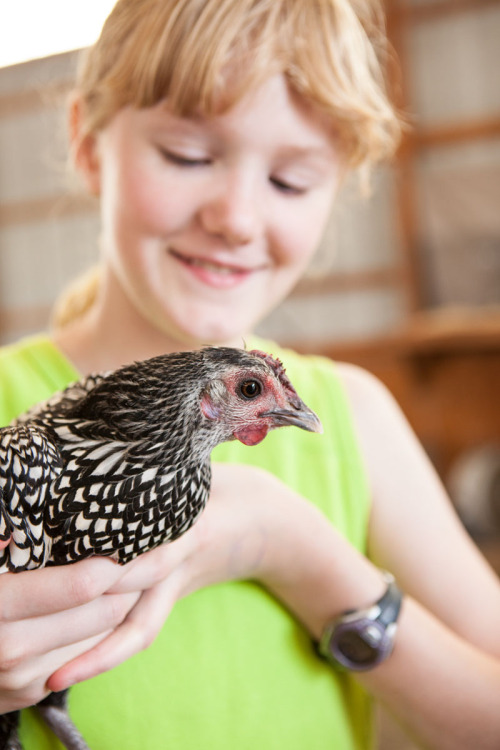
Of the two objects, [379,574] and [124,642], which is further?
[379,574]

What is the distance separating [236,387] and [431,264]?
5042 mm

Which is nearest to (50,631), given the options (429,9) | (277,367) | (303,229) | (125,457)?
(125,457)

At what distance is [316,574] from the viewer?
0.75 meters

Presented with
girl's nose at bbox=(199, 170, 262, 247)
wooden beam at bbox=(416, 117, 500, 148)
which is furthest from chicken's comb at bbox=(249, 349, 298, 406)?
wooden beam at bbox=(416, 117, 500, 148)

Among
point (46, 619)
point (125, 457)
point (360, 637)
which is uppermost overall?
point (125, 457)

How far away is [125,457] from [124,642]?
155 millimetres

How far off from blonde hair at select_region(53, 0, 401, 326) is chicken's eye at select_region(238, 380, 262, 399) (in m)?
0.35

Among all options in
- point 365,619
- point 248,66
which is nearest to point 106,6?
point 248,66

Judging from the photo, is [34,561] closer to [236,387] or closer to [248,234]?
[236,387]

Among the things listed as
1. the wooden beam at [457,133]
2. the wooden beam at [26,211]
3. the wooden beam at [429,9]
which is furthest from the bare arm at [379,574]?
the wooden beam at [26,211]

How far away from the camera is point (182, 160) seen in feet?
2.40

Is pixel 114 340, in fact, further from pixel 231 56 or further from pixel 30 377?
pixel 231 56

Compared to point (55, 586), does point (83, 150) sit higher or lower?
higher

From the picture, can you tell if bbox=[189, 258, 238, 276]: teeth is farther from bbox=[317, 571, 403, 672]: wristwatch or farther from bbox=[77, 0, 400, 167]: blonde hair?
bbox=[317, 571, 403, 672]: wristwatch
